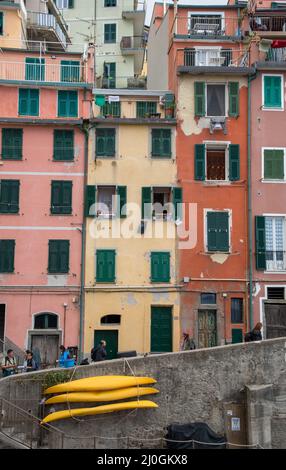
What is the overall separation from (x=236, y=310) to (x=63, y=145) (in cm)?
1161

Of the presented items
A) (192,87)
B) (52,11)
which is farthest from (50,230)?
(52,11)

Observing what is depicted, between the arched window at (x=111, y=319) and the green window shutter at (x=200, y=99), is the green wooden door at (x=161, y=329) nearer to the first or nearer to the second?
the arched window at (x=111, y=319)

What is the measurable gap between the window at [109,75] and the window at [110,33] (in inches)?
78.3

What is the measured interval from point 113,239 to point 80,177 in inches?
137

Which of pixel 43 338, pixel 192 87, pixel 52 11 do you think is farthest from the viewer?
pixel 52 11

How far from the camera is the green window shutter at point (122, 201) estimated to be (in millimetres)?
35500

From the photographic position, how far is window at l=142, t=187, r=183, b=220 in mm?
35500

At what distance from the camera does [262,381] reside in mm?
27203

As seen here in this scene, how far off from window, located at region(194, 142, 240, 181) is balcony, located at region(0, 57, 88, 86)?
732 centimetres

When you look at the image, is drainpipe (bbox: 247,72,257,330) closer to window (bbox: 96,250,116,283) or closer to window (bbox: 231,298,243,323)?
Result: window (bbox: 231,298,243,323)

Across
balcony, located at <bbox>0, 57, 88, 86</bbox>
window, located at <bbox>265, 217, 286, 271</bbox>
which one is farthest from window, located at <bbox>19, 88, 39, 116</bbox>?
window, located at <bbox>265, 217, 286, 271</bbox>

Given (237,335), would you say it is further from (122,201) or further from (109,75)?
(109,75)

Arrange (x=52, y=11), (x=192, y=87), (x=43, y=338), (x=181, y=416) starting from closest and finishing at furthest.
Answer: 1. (x=181, y=416)
2. (x=43, y=338)
3. (x=192, y=87)
4. (x=52, y=11)

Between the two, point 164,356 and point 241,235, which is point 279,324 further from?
point 164,356
